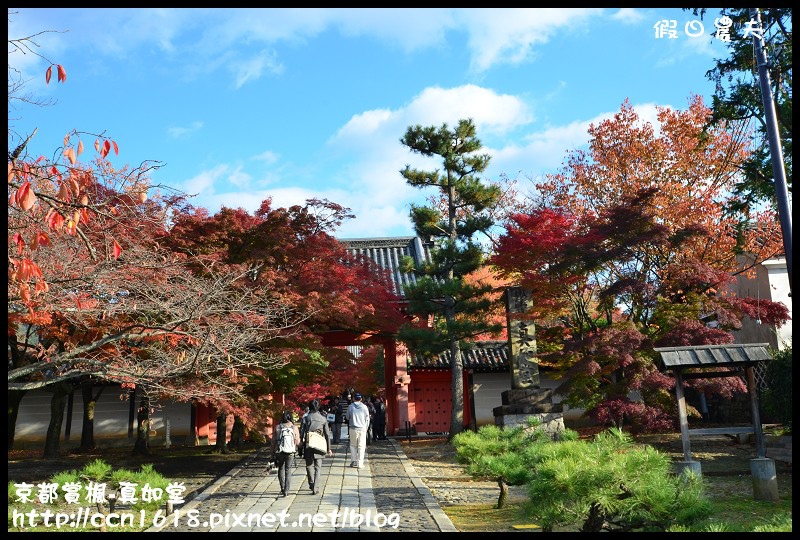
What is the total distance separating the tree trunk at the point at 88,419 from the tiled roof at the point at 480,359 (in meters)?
11.5

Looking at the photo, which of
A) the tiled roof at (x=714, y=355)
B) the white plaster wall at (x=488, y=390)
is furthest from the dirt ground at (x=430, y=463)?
the white plaster wall at (x=488, y=390)

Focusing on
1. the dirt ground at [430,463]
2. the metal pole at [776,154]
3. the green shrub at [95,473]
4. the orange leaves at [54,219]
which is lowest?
the dirt ground at [430,463]

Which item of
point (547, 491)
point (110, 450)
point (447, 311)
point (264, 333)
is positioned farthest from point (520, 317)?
point (110, 450)

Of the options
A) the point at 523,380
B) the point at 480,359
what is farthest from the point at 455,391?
the point at 480,359

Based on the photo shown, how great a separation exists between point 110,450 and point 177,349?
39.9 ft

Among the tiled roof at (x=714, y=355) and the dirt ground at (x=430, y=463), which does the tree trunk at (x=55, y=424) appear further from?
the tiled roof at (x=714, y=355)

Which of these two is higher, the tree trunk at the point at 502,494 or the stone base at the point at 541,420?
the stone base at the point at 541,420

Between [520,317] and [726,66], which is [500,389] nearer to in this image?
[520,317]

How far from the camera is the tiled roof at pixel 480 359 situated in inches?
967

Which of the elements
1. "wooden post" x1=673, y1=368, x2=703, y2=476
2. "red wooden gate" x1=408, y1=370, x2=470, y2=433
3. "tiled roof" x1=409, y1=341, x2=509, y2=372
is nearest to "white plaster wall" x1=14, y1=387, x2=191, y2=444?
"red wooden gate" x1=408, y1=370, x2=470, y2=433

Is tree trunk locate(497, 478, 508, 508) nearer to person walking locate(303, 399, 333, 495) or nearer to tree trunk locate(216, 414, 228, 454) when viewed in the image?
person walking locate(303, 399, 333, 495)

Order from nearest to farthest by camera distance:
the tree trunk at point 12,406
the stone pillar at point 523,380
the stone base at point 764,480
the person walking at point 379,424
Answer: the stone base at point 764,480
the stone pillar at point 523,380
the tree trunk at point 12,406
the person walking at point 379,424

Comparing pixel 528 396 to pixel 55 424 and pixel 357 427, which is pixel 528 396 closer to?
pixel 357 427

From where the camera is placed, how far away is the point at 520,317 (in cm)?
1669
